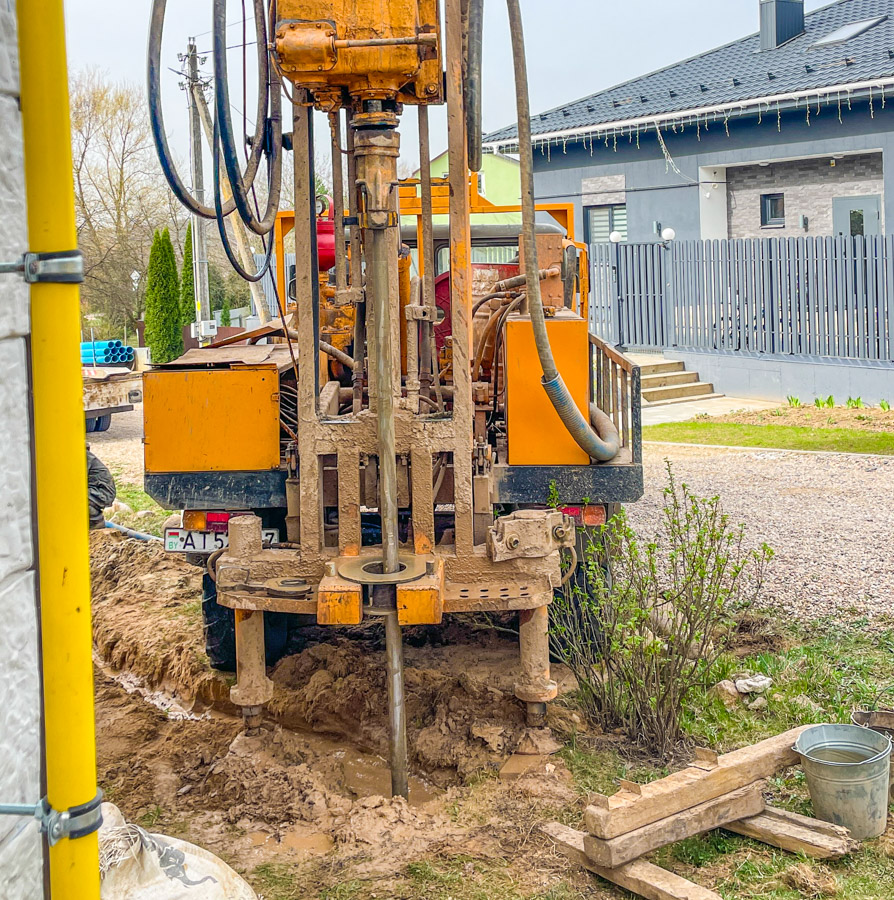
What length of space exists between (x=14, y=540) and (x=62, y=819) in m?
0.43

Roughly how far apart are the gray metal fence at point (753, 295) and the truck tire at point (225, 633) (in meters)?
12.2

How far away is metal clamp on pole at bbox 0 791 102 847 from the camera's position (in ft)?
5.57

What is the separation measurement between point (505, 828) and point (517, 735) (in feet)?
2.34

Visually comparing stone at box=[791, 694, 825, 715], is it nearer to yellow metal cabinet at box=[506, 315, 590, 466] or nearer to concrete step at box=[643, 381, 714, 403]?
yellow metal cabinet at box=[506, 315, 590, 466]

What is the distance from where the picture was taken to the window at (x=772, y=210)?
20547 millimetres

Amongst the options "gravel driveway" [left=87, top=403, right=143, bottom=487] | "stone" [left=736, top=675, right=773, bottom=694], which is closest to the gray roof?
"gravel driveway" [left=87, top=403, right=143, bottom=487]

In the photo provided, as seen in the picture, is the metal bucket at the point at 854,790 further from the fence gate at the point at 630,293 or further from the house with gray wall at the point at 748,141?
the fence gate at the point at 630,293

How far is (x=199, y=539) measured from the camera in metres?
5.63

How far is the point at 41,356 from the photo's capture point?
5.57ft

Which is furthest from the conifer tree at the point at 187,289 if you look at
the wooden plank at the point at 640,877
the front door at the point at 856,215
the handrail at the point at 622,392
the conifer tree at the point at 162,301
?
the wooden plank at the point at 640,877

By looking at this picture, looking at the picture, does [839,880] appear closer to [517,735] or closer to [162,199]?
[517,735]

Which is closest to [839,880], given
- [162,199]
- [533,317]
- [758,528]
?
[533,317]

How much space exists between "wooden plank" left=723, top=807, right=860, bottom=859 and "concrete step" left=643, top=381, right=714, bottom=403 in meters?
13.6

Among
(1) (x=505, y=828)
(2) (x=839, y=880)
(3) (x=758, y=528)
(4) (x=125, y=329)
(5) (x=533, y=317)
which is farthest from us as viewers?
(4) (x=125, y=329)
